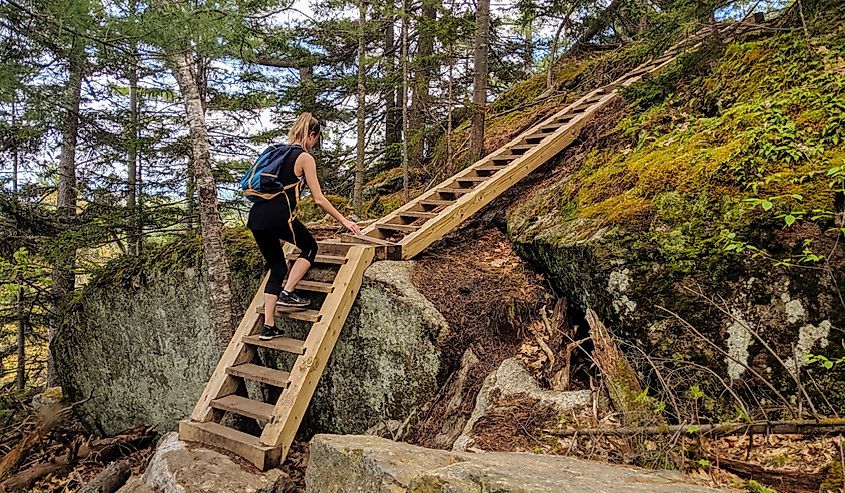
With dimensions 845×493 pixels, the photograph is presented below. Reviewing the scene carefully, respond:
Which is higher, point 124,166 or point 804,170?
point 124,166

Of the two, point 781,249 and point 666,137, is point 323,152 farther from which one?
point 781,249

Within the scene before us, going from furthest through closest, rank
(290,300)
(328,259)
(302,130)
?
(328,259), (290,300), (302,130)

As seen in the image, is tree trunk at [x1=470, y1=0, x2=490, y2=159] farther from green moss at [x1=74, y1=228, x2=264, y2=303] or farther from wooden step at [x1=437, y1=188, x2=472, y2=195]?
green moss at [x1=74, y1=228, x2=264, y2=303]

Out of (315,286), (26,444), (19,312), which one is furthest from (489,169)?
(19,312)

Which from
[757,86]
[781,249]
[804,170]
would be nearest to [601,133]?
[757,86]

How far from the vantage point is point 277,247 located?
460cm

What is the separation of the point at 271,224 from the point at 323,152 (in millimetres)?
7913

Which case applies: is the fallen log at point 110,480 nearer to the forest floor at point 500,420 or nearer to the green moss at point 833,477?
the forest floor at point 500,420

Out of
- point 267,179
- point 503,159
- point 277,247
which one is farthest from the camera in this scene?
point 503,159

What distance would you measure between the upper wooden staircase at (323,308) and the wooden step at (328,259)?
11 mm

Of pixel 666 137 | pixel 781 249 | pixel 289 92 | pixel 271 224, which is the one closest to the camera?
pixel 781 249

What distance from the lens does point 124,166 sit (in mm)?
11758

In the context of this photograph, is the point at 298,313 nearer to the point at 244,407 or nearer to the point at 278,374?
the point at 278,374

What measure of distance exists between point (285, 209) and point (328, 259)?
0.99 m
